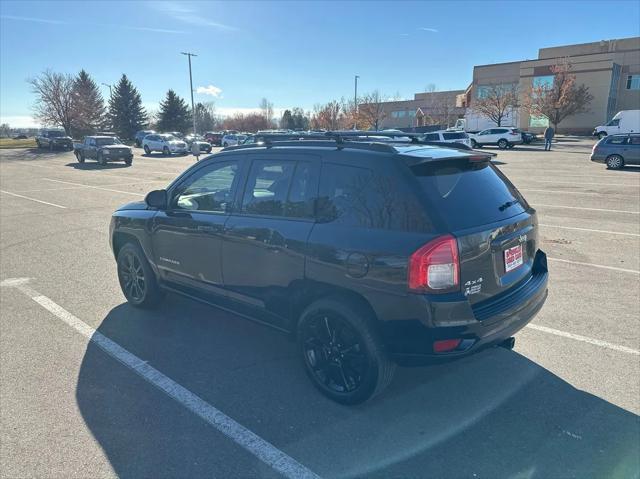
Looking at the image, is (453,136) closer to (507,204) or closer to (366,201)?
(507,204)

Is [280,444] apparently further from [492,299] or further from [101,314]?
[101,314]

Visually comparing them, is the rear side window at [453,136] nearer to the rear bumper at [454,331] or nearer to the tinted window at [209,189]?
the tinted window at [209,189]

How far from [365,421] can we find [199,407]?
1.19m

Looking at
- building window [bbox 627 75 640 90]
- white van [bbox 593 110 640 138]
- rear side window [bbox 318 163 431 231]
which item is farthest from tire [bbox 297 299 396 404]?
building window [bbox 627 75 640 90]

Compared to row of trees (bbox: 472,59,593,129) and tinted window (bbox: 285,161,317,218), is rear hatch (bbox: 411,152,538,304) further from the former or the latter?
row of trees (bbox: 472,59,593,129)

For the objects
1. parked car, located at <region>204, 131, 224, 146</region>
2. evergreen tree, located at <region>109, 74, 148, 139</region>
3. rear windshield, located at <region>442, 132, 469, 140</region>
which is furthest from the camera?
evergreen tree, located at <region>109, 74, 148, 139</region>

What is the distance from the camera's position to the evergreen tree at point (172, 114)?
6806 centimetres

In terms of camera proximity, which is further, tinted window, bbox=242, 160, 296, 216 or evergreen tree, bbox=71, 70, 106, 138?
evergreen tree, bbox=71, 70, 106, 138

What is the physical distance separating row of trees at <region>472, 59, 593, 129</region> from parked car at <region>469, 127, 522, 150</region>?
16.9 metres

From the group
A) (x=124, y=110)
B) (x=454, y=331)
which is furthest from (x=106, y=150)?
(x=124, y=110)

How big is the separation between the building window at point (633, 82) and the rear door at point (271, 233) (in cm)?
6845

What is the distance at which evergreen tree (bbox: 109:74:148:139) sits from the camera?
207ft

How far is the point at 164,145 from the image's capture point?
36.2 m

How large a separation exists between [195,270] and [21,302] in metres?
2.67
